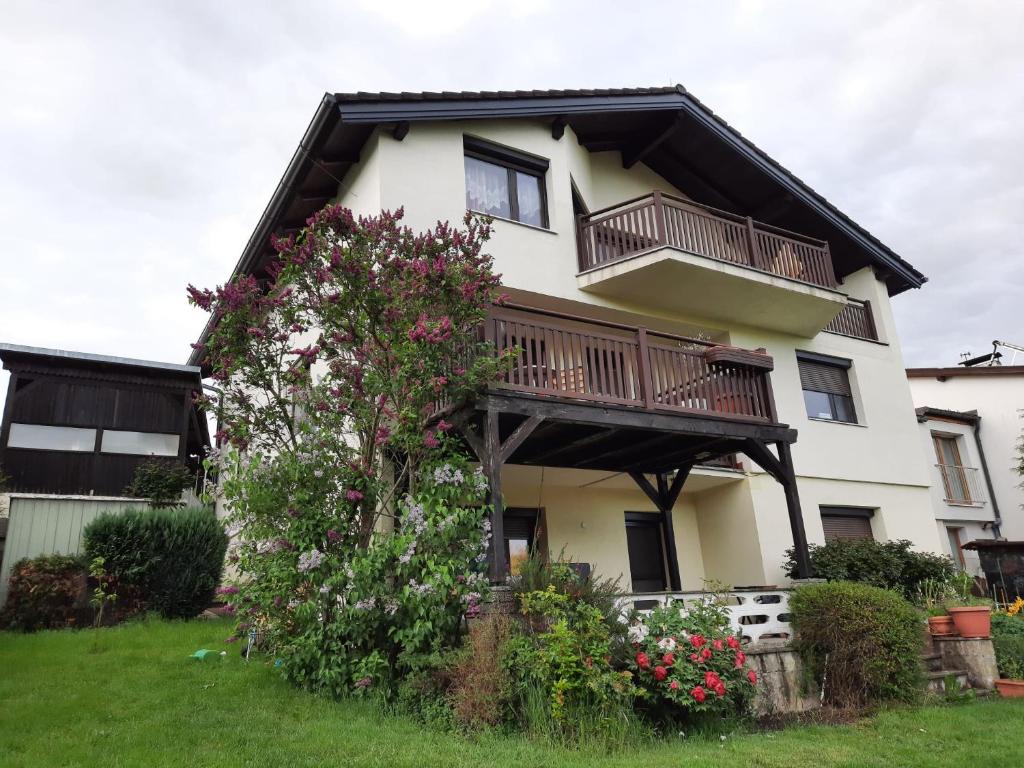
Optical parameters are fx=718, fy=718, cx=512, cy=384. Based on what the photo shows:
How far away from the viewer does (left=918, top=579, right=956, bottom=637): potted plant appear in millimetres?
9398

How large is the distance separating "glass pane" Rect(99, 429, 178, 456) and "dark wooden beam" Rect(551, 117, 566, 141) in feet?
36.8

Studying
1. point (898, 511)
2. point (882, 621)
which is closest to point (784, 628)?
point (882, 621)

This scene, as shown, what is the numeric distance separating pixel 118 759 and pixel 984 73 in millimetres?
17817

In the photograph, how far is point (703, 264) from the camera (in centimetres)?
1262

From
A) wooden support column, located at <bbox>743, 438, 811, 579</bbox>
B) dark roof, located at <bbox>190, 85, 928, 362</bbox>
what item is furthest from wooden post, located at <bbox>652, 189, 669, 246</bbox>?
wooden support column, located at <bbox>743, 438, 811, 579</bbox>

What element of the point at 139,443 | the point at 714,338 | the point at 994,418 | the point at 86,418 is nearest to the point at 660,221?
the point at 714,338

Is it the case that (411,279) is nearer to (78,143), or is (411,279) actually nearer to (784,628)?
(784,628)

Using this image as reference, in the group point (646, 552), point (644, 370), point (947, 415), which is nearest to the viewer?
point (644, 370)

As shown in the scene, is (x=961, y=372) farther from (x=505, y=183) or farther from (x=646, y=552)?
(x=505, y=183)

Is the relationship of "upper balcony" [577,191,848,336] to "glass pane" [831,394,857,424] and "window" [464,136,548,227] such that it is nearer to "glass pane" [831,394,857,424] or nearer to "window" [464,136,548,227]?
"window" [464,136,548,227]

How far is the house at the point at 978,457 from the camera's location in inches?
796

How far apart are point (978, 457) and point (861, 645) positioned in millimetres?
17278

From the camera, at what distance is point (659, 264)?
484 inches

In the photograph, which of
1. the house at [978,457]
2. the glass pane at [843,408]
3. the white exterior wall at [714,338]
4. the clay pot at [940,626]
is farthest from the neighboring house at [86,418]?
the house at [978,457]
